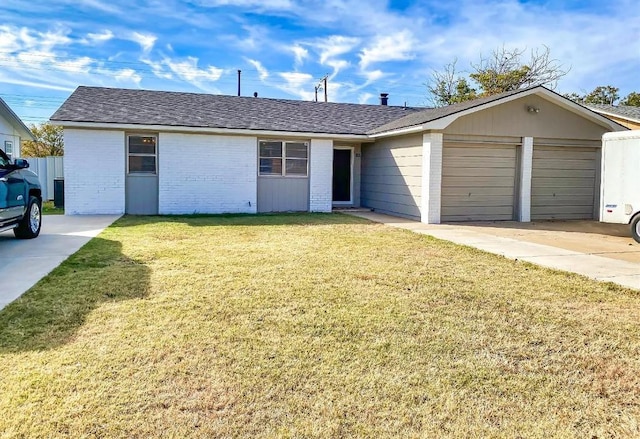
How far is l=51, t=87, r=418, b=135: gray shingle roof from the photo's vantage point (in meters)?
13.6

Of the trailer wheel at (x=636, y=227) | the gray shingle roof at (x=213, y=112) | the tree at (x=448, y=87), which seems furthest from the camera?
the tree at (x=448, y=87)

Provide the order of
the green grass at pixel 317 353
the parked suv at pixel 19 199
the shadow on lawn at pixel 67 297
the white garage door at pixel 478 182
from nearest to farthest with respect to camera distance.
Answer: the green grass at pixel 317 353
the shadow on lawn at pixel 67 297
the parked suv at pixel 19 199
the white garage door at pixel 478 182

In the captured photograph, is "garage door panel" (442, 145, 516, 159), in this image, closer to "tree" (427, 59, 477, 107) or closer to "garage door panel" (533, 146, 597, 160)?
"garage door panel" (533, 146, 597, 160)

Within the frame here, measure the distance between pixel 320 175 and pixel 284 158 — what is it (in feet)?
4.24

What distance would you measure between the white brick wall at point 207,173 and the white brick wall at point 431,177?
5.30m

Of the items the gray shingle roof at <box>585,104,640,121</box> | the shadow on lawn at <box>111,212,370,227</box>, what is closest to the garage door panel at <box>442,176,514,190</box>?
the shadow on lawn at <box>111,212,370,227</box>

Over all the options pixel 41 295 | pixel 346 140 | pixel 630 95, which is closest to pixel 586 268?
pixel 41 295

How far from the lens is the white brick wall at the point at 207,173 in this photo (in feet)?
45.9

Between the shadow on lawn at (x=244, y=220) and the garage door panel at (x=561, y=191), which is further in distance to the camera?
the garage door panel at (x=561, y=191)

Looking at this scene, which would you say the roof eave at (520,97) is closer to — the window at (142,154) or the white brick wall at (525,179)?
the white brick wall at (525,179)

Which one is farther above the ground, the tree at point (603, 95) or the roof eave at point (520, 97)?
the tree at point (603, 95)

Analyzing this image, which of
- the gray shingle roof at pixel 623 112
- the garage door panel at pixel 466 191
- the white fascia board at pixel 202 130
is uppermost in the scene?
the gray shingle roof at pixel 623 112

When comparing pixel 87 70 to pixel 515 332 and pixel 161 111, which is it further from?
pixel 515 332

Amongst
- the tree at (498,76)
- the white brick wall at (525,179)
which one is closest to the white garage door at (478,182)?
the white brick wall at (525,179)
